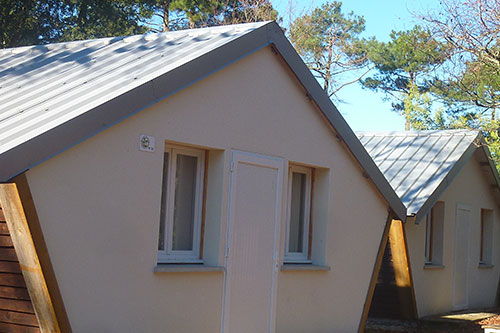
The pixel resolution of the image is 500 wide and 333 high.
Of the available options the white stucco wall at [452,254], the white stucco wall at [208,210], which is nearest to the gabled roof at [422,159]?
the white stucco wall at [452,254]

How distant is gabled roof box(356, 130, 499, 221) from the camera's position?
44.1ft

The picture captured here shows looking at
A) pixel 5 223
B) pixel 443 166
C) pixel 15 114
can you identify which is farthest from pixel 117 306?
pixel 443 166

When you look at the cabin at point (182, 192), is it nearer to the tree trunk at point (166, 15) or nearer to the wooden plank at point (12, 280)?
the wooden plank at point (12, 280)

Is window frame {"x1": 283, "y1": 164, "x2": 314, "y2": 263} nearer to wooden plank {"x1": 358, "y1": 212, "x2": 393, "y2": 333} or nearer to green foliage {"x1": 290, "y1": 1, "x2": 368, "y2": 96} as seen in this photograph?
wooden plank {"x1": 358, "y1": 212, "x2": 393, "y2": 333}

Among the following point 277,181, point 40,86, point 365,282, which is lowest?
point 365,282

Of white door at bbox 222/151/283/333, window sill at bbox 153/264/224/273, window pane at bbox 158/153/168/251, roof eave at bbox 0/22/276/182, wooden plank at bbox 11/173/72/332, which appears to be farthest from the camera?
white door at bbox 222/151/283/333

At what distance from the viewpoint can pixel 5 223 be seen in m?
6.28

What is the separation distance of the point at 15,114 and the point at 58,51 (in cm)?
334

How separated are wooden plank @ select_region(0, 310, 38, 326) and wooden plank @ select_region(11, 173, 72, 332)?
159mm

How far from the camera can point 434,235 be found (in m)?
15.1

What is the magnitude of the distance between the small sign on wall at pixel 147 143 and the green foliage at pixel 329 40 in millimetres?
19770

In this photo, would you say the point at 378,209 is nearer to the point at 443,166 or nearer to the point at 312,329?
the point at 312,329

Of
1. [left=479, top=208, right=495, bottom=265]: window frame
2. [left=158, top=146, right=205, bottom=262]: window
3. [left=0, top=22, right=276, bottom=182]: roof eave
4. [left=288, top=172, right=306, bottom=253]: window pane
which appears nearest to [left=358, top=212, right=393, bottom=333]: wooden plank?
[left=288, top=172, right=306, bottom=253]: window pane

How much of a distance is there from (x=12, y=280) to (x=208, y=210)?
2524 mm
